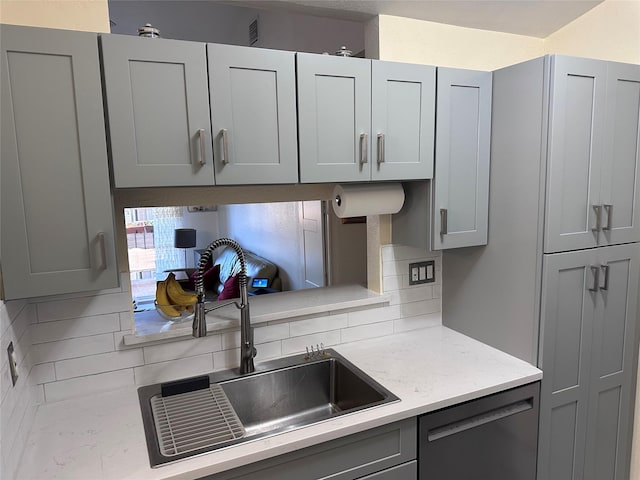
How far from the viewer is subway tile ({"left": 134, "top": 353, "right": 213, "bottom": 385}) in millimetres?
1751

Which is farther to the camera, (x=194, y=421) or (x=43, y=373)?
(x=43, y=373)

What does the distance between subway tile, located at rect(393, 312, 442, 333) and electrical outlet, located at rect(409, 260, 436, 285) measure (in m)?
0.19

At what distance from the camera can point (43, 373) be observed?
1.61m

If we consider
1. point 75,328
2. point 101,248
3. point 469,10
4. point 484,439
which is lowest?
point 484,439

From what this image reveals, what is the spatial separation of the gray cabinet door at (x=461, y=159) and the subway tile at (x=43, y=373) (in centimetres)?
155

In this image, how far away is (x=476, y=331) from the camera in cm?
212

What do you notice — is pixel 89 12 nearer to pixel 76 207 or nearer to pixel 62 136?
pixel 62 136

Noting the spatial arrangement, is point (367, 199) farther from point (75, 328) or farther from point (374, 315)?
point (75, 328)

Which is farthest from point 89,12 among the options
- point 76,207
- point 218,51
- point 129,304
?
point 129,304

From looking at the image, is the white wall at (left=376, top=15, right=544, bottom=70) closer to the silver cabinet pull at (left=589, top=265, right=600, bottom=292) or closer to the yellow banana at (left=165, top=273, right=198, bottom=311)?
the silver cabinet pull at (left=589, top=265, right=600, bottom=292)

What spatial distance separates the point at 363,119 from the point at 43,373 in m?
1.49

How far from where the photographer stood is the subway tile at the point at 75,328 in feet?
5.20

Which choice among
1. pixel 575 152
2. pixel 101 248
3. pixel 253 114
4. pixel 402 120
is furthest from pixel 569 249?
pixel 101 248

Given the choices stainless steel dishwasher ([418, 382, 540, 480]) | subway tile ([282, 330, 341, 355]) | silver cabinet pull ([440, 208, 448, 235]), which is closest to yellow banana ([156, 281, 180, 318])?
subway tile ([282, 330, 341, 355])
